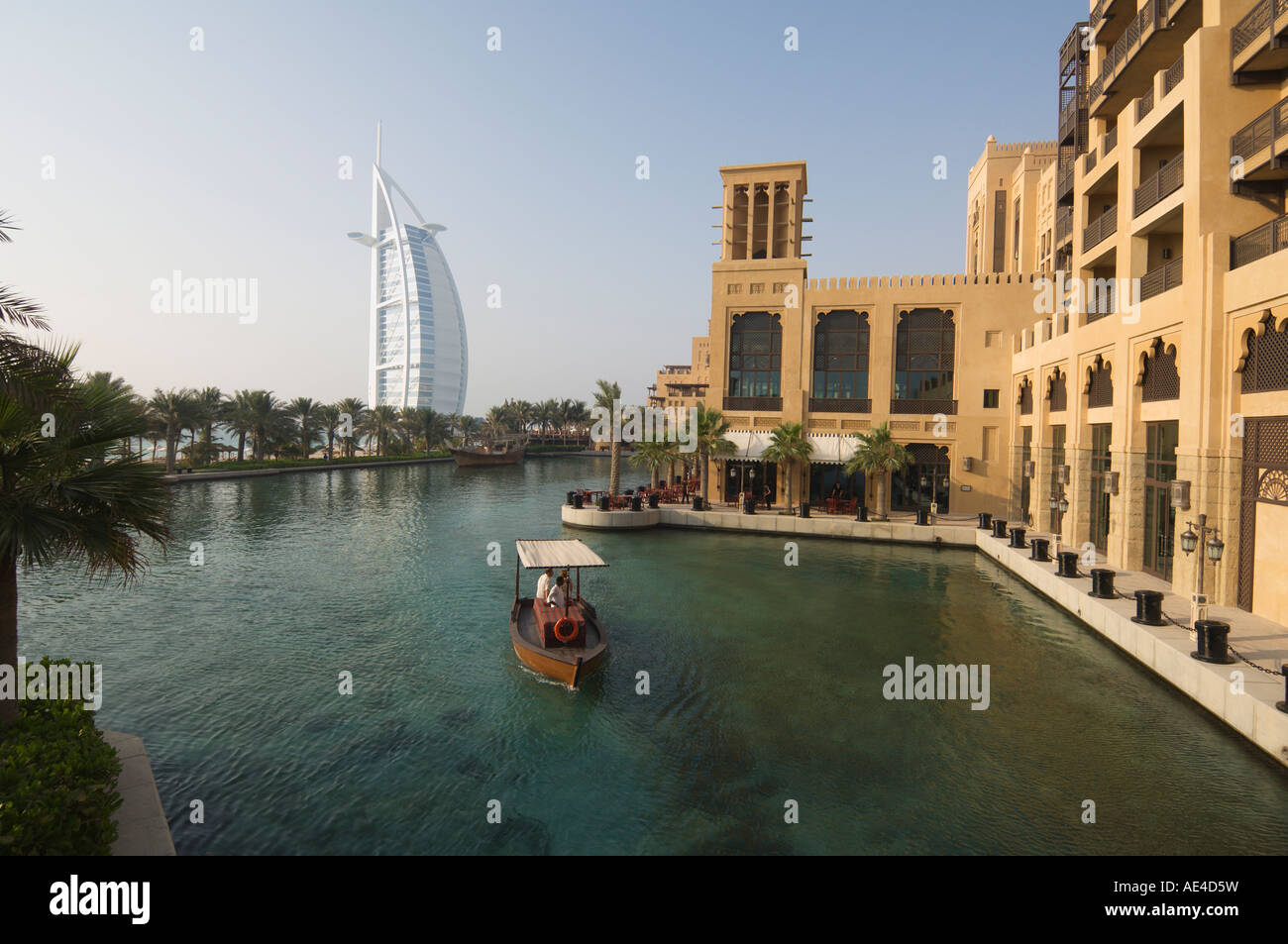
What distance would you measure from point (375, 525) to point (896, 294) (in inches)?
1312

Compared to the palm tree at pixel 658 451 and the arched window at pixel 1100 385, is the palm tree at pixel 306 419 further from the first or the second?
the arched window at pixel 1100 385

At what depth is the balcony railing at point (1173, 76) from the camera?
61.5ft

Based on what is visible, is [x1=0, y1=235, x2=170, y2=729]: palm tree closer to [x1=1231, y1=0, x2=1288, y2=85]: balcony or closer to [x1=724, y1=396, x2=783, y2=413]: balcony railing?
[x1=1231, y1=0, x2=1288, y2=85]: balcony

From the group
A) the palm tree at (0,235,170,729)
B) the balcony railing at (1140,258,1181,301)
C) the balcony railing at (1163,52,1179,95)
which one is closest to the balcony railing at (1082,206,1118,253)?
the balcony railing at (1140,258,1181,301)

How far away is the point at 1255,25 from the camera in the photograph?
631 inches

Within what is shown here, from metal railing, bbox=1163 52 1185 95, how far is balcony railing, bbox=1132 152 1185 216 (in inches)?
81.3

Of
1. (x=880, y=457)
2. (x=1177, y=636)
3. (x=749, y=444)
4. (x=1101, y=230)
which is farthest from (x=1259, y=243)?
(x=749, y=444)

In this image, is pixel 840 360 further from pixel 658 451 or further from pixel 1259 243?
pixel 1259 243

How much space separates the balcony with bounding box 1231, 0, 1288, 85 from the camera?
15.1m

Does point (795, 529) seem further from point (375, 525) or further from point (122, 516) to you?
point (122, 516)

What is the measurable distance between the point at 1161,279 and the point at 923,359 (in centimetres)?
1746

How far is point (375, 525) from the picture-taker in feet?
115

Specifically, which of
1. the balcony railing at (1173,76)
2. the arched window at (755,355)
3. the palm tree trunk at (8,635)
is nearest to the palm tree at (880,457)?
the arched window at (755,355)
